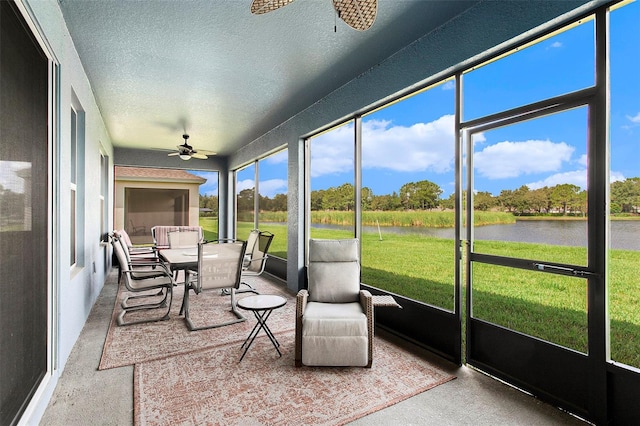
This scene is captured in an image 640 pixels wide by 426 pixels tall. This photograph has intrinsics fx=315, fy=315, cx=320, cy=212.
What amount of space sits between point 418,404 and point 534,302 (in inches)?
68.2

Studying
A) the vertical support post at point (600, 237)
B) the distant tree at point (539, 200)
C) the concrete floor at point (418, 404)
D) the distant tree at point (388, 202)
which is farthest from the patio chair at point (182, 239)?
the vertical support post at point (600, 237)

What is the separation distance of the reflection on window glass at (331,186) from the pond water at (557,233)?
84.8 inches

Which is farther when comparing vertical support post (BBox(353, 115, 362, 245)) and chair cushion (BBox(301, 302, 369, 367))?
vertical support post (BBox(353, 115, 362, 245))

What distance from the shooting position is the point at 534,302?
304 cm

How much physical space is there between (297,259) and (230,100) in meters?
2.65

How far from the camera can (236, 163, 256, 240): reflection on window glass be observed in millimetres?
8257

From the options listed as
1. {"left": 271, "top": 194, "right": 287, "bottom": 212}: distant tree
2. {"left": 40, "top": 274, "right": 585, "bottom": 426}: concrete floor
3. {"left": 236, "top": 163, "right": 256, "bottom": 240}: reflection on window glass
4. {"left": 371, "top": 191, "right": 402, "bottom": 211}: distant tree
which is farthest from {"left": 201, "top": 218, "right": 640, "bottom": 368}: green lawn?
{"left": 236, "top": 163, "right": 256, "bottom": 240}: reflection on window glass

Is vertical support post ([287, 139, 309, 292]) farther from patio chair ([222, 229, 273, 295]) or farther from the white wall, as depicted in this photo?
the white wall

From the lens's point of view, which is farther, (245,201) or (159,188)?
(159,188)

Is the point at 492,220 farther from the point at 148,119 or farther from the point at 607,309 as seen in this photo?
the point at 148,119

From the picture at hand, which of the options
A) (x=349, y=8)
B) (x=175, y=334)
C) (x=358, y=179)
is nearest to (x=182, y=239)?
(x=175, y=334)

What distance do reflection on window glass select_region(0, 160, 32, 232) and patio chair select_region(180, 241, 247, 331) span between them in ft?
5.59

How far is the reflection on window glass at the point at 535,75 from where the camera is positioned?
2121 millimetres

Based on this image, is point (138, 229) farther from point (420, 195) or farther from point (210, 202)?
point (420, 195)
